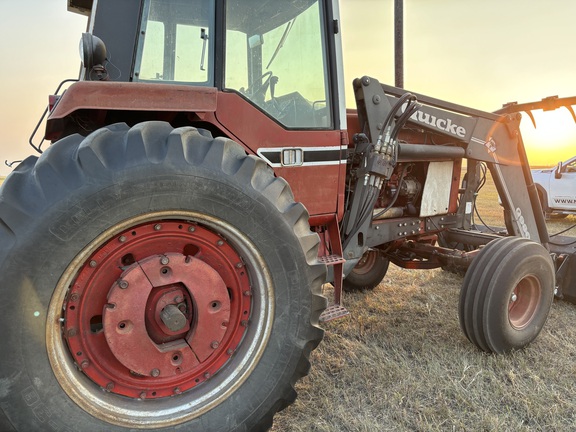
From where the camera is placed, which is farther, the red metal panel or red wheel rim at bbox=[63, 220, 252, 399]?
the red metal panel

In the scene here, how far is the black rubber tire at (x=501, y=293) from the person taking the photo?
124 inches

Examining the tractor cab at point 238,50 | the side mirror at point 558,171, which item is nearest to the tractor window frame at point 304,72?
the tractor cab at point 238,50

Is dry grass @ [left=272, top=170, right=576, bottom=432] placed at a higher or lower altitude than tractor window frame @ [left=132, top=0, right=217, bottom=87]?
lower

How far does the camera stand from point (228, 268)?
218 cm

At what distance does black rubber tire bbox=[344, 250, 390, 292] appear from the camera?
4.73m

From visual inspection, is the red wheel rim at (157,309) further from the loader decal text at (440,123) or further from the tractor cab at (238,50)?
the loader decal text at (440,123)

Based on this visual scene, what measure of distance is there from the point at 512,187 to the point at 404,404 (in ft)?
8.11

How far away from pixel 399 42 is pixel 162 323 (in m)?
4.08

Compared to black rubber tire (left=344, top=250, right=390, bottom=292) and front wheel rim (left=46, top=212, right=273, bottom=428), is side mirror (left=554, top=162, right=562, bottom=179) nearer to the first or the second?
black rubber tire (left=344, top=250, right=390, bottom=292)

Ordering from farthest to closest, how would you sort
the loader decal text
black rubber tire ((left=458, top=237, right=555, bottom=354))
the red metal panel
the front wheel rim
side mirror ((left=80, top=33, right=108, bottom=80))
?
the loader decal text
black rubber tire ((left=458, top=237, right=555, bottom=354))
the red metal panel
side mirror ((left=80, top=33, right=108, bottom=80))
the front wheel rim

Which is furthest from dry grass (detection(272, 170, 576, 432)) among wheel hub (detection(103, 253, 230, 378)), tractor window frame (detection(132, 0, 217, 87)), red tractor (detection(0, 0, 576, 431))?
tractor window frame (detection(132, 0, 217, 87))

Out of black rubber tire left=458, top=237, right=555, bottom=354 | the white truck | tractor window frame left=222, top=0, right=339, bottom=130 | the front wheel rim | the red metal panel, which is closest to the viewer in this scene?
the front wheel rim

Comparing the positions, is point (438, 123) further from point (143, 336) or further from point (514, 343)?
point (143, 336)

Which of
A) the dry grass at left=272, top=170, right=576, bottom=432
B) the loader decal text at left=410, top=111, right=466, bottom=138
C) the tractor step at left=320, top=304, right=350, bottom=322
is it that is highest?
the loader decal text at left=410, top=111, right=466, bottom=138
